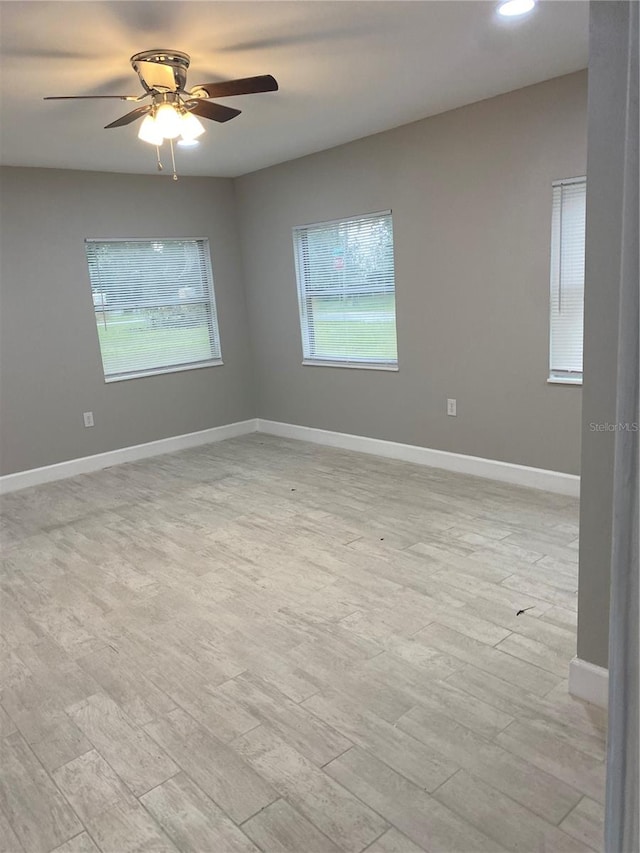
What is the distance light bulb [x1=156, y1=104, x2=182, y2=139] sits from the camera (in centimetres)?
279

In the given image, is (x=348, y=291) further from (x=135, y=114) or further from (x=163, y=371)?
(x=135, y=114)

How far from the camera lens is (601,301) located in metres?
1.72

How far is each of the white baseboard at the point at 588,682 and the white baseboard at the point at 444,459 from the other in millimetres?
2030

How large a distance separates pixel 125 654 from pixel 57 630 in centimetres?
A: 44

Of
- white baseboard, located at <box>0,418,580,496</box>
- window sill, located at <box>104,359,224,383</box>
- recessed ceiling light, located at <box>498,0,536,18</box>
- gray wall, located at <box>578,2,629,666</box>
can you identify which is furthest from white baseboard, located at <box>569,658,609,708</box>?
window sill, located at <box>104,359,224,383</box>

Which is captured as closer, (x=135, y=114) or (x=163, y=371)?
(x=135, y=114)

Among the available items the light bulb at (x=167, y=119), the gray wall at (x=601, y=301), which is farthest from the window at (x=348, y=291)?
the gray wall at (x=601, y=301)

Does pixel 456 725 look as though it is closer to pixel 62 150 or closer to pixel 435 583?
pixel 435 583

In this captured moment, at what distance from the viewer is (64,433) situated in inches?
204

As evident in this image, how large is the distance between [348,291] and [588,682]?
12.6 ft

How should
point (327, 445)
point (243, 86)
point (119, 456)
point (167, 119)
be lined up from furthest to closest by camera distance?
point (327, 445) → point (119, 456) → point (167, 119) → point (243, 86)

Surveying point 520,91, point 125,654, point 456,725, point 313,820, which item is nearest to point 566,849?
point 456,725

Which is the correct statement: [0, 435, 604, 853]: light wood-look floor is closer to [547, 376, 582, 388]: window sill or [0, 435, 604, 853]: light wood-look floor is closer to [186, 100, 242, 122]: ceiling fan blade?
[547, 376, 582, 388]: window sill

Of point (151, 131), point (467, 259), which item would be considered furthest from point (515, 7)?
point (467, 259)
